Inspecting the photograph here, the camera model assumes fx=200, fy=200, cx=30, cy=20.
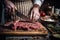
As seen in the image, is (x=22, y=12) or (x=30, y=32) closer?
(x=30, y=32)

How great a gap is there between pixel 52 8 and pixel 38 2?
0.22 metres

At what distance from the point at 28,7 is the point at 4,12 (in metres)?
0.29

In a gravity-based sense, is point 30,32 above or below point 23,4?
below

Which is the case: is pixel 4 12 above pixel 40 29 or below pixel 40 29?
above

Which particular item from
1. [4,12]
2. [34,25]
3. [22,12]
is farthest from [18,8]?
[34,25]

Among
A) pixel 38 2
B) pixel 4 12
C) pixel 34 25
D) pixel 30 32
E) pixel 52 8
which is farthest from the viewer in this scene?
pixel 52 8

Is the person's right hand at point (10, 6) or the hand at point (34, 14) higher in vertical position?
the person's right hand at point (10, 6)

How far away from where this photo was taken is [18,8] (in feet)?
6.72

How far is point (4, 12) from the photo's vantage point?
1.89 metres

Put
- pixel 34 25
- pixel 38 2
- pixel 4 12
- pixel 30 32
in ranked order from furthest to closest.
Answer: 1. pixel 38 2
2. pixel 4 12
3. pixel 34 25
4. pixel 30 32

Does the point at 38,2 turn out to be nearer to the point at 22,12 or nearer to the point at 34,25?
the point at 22,12

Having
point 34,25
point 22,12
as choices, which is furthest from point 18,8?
point 34,25

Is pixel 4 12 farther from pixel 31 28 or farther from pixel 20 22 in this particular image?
pixel 31 28

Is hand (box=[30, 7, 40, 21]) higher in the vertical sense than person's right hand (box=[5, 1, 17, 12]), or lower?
lower
